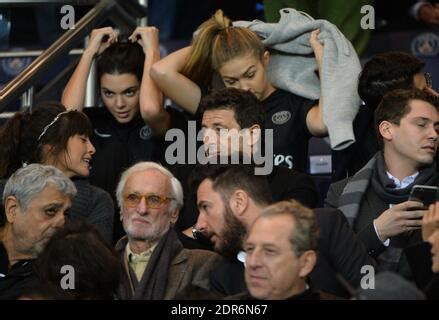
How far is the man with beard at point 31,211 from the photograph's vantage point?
224 inches

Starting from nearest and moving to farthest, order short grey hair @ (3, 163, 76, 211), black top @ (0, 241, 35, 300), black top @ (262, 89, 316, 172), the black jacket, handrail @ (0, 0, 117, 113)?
1. the black jacket
2. black top @ (0, 241, 35, 300)
3. short grey hair @ (3, 163, 76, 211)
4. black top @ (262, 89, 316, 172)
5. handrail @ (0, 0, 117, 113)

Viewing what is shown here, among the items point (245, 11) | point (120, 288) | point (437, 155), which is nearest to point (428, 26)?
point (245, 11)

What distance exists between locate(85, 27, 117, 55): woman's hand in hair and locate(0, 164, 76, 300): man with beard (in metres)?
1.13

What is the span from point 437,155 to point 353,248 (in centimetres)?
95

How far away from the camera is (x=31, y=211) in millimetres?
5719

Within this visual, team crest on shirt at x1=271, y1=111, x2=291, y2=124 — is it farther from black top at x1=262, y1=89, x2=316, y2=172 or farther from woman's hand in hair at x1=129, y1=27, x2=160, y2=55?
woman's hand in hair at x1=129, y1=27, x2=160, y2=55

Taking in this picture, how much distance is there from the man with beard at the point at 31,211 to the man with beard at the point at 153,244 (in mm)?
268

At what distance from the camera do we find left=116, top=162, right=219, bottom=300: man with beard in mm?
5473

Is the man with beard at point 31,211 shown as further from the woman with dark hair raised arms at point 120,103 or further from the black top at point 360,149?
the black top at point 360,149

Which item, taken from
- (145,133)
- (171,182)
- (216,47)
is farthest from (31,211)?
(216,47)

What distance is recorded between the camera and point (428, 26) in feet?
26.5

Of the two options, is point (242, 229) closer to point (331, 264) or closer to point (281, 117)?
point (331, 264)

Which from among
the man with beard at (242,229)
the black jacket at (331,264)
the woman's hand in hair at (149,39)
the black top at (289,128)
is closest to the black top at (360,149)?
the black top at (289,128)

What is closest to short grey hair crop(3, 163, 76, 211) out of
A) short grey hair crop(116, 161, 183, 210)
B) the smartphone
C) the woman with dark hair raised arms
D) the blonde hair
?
short grey hair crop(116, 161, 183, 210)
